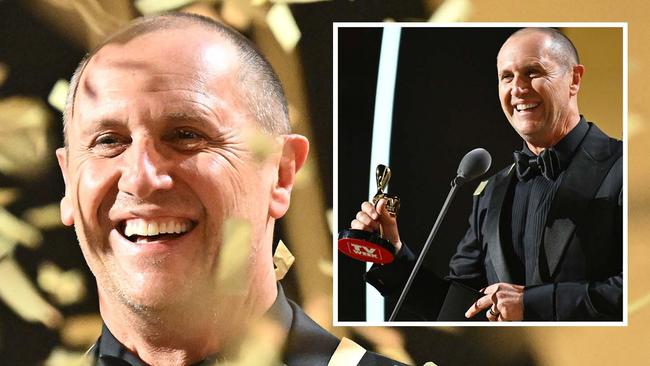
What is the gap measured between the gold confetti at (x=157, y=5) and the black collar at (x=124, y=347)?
0.56 metres

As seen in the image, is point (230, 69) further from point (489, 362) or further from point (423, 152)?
point (489, 362)

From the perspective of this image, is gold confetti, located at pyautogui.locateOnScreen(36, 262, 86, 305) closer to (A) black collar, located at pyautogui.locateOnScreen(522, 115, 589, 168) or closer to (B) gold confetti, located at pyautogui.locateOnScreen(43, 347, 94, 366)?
(B) gold confetti, located at pyautogui.locateOnScreen(43, 347, 94, 366)

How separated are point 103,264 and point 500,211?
0.73 meters

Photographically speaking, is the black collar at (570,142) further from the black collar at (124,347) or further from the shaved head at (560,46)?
the black collar at (124,347)

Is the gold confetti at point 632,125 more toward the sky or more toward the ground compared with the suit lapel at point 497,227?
more toward the sky

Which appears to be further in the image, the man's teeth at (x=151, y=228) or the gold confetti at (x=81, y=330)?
the gold confetti at (x=81, y=330)

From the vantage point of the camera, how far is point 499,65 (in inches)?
70.5

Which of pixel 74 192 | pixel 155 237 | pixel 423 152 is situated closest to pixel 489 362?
pixel 423 152

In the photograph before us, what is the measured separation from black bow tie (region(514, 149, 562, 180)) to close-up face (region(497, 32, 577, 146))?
3 centimetres

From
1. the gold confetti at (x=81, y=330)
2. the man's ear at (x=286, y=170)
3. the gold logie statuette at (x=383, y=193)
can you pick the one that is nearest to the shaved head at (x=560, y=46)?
the gold logie statuette at (x=383, y=193)

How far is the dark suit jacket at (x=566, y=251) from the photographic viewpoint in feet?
5.76

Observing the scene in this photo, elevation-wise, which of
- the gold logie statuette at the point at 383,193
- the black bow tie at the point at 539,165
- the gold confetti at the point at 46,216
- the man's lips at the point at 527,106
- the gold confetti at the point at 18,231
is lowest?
the gold confetti at the point at 18,231

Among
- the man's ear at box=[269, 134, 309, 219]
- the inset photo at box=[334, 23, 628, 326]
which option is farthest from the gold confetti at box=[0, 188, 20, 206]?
the inset photo at box=[334, 23, 628, 326]

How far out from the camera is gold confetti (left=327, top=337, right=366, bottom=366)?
178cm
